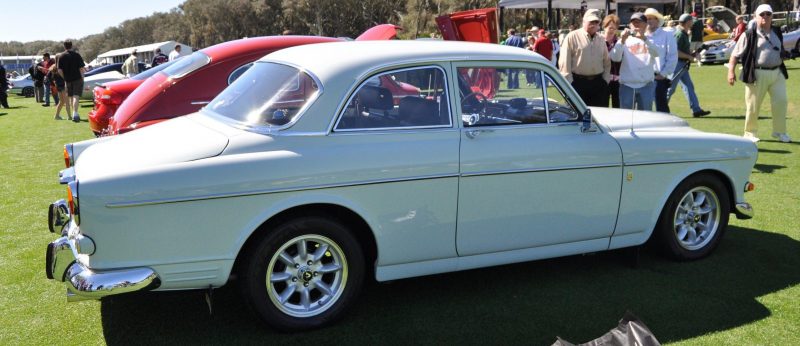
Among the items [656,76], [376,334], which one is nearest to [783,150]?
[656,76]

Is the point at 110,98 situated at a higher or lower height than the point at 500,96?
higher

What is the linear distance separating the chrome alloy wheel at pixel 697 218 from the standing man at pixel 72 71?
1460cm

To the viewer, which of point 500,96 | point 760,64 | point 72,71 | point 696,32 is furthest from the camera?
point 696,32

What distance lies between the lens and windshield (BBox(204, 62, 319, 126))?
385cm

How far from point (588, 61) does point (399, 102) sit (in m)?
4.20

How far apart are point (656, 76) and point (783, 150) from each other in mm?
1917

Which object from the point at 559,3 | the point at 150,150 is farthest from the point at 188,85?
the point at 559,3

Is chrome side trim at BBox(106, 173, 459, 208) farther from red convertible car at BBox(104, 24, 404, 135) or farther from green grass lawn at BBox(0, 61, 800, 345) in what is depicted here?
red convertible car at BBox(104, 24, 404, 135)

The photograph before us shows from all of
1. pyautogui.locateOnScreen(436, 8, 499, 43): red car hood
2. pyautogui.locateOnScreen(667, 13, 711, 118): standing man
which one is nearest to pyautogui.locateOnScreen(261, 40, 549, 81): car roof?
pyautogui.locateOnScreen(667, 13, 711, 118): standing man

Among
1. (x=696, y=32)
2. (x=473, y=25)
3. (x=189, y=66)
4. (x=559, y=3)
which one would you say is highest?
(x=559, y=3)

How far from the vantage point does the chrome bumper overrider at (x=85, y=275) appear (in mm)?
3266

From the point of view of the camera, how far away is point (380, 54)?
13.5ft

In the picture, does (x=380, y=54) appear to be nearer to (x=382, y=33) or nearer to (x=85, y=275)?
(x=85, y=275)

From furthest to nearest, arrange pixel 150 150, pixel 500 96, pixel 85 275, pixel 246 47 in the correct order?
pixel 246 47, pixel 500 96, pixel 150 150, pixel 85 275
